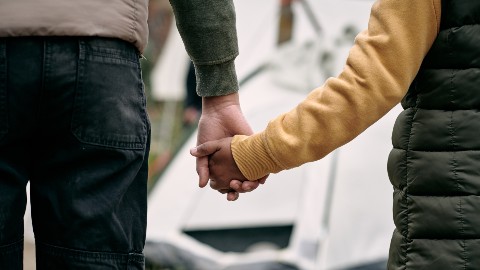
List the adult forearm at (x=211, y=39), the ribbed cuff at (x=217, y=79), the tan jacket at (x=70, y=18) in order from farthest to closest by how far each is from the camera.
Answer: the ribbed cuff at (x=217, y=79)
the adult forearm at (x=211, y=39)
the tan jacket at (x=70, y=18)

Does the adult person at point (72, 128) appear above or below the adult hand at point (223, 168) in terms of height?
above

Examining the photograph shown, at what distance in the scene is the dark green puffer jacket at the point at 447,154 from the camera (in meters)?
1.34

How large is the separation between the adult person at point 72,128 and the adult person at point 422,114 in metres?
0.36

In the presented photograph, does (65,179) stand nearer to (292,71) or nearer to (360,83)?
(360,83)

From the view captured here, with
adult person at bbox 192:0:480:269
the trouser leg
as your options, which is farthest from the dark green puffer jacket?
the trouser leg

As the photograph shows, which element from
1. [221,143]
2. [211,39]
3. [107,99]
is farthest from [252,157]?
[107,99]

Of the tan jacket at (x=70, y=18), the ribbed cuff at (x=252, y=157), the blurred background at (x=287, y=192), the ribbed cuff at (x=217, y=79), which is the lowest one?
the blurred background at (x=287, y=192)

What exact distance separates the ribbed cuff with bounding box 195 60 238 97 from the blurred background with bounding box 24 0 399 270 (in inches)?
66.9

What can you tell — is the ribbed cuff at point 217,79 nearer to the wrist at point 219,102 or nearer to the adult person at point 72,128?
the wrist at point 219,102

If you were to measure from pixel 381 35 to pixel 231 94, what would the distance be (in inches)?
14.8

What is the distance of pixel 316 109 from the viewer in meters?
1.43

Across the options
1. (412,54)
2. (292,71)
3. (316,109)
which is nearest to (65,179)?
(316,109)

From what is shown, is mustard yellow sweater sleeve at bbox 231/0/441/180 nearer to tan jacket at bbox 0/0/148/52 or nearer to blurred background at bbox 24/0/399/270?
tan jacket at bbox 0/0/148/52

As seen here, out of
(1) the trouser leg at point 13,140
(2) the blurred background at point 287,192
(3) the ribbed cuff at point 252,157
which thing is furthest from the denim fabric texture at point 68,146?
(2) the blurred background at point 287,192
